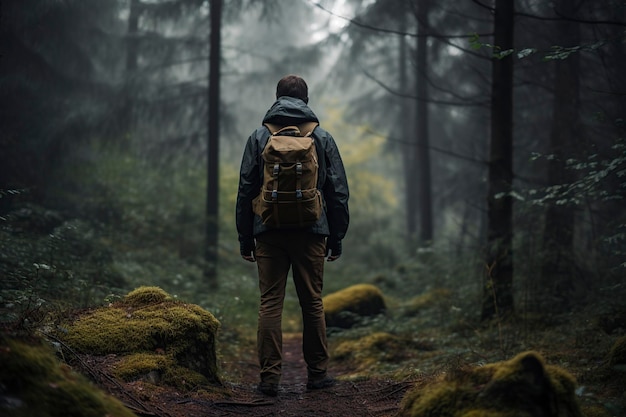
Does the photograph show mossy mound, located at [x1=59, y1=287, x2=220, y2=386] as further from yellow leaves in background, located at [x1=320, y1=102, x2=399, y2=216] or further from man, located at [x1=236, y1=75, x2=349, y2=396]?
yellow leaves in background, located at [x1=320, y1=102, x2=399, y2=216]

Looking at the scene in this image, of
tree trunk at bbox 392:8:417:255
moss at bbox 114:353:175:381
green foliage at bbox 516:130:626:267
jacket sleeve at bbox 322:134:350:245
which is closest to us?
moss at bbox 114:353:175:381

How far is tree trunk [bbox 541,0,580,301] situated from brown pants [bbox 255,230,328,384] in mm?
3951

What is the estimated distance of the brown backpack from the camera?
4094 millimetres

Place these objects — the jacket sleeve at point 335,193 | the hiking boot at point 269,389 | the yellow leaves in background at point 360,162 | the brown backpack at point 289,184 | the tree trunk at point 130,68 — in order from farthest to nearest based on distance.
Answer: the yellow leaves in background at point 360,162 → the tree trunk at point 130,68 → the jacket sleeve at point 335,193 → the hiking boot at point 269,389 → the brown backpack at point 289,184

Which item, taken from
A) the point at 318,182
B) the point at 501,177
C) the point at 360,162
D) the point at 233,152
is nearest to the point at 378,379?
the point at 318,182

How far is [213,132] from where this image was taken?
39.4 ft

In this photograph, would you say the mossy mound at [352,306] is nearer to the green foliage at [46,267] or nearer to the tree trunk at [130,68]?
the green foliage at [46,267]

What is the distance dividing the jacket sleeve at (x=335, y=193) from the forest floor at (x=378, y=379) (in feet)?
4.53

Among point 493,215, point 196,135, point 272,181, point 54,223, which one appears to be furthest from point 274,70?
point 272,181

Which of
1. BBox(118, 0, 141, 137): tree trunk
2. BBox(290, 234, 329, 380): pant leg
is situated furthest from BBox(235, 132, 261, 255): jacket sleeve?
BBox(118, 0, 141, 137): tree trunk

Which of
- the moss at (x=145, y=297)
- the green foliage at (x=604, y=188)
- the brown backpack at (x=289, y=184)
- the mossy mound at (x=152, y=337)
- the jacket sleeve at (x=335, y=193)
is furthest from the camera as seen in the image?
the green foliage at (x=604, y=188)

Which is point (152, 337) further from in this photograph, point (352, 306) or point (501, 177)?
point (501, 177)

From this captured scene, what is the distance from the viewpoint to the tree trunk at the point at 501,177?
6707mm

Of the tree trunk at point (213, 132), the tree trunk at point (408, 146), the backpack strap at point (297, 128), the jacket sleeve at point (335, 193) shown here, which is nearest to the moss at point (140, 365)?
the jacket sleeve at point (335, 193)
